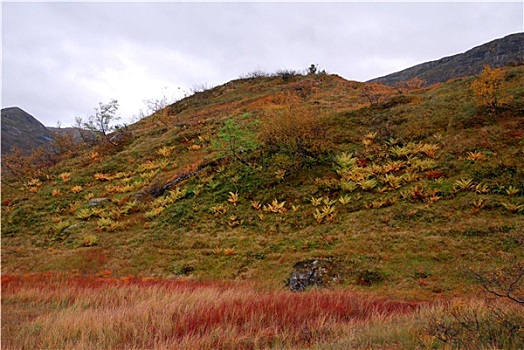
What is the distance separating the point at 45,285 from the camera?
762cm

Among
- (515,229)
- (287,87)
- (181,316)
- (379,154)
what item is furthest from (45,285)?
(287,87)

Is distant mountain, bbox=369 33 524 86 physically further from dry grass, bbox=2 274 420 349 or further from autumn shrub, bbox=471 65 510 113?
dry grass, bbox=2 274 420 349

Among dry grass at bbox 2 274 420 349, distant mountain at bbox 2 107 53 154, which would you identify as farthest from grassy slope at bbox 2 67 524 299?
distant mountain at bbox 2 107 53 154

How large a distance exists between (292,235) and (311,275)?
10.5 feet

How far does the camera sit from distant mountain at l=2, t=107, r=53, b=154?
11875 cm

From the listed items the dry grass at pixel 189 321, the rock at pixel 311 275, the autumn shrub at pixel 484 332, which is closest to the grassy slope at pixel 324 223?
the rock at pixel 311 275

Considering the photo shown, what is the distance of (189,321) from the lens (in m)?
4.28

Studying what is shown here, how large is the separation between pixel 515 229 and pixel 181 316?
1051cm

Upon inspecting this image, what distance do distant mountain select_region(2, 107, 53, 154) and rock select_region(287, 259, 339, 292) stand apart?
12326 centimetres

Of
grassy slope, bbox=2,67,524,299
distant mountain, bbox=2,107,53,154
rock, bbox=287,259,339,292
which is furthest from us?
distant mountain, bbox=2,107,53,154

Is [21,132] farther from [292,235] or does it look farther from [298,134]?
[292,235]

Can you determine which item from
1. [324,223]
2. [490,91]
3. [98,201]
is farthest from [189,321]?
[490,91]

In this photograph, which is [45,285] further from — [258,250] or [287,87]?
[287,87]

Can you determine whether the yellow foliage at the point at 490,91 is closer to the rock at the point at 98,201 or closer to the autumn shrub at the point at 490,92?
the autumn shrub at the point at 490,92
